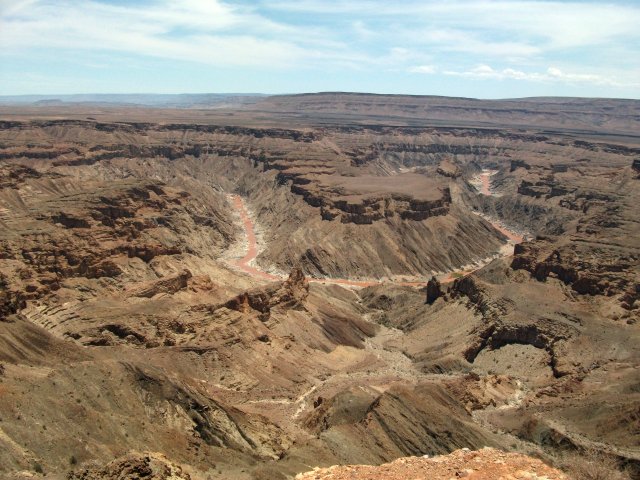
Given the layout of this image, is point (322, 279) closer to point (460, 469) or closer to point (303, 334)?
point (303, 334)

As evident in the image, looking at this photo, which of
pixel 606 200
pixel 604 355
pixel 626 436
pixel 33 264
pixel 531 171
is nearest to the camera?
pixel 626 436

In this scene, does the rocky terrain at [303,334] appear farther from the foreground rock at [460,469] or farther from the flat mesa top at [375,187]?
the flat mesa top at [375,187]

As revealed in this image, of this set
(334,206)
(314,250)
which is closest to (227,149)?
(334,206)

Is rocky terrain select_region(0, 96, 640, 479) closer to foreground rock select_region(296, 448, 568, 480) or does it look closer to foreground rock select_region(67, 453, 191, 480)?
foreground rock select_region(67, 453, 191, 480)

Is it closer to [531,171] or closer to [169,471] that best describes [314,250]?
[169,471]

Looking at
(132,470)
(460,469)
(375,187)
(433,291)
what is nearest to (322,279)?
(433,291)

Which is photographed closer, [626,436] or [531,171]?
[626,436]
